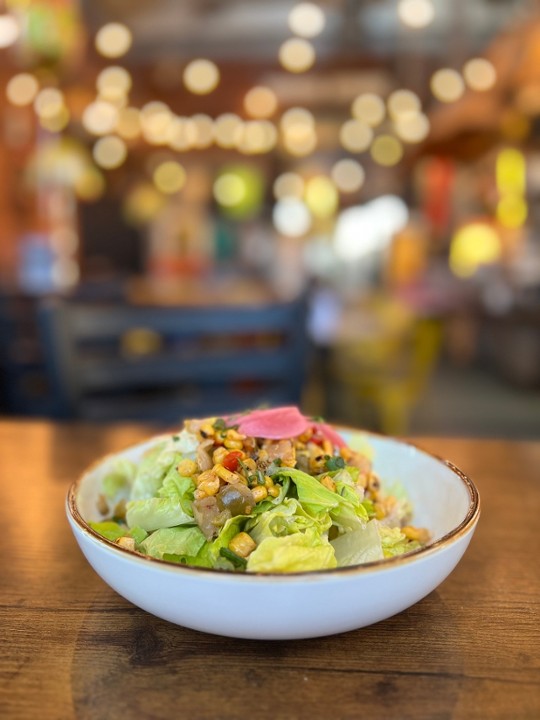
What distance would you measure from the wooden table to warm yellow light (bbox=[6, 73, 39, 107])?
6.93 metres

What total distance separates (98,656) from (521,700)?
1.16 feet

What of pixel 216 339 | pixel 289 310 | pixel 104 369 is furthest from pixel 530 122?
pixel 104 369

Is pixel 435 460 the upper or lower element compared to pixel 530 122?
lower

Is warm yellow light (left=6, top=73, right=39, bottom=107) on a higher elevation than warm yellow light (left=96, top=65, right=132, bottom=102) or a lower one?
lower

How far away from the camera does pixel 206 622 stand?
0.55 meters

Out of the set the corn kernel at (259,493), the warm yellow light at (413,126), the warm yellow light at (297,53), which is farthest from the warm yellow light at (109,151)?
the corn kernel at (259,493)

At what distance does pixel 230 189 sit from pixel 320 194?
2.02 m

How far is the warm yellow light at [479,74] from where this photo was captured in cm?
587

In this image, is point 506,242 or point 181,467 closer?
point 181,467

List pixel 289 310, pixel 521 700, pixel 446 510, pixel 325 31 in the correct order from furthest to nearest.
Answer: pixel 325 31
pixel 289 310
pixel 446 510
pixel 521 700

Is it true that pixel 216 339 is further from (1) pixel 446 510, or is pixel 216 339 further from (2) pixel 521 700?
(2) pixel 521 700

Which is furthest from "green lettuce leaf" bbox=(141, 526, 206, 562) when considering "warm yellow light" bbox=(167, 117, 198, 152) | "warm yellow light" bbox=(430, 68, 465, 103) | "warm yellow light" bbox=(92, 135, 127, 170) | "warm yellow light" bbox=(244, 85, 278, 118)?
"warm yellow light" bbox=(92, 135, 127, 170)

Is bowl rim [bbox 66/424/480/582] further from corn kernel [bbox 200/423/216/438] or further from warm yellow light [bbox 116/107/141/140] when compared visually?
warm yellow light [bbox 116/107/141/140]

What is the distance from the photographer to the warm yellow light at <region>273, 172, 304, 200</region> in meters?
14.5
